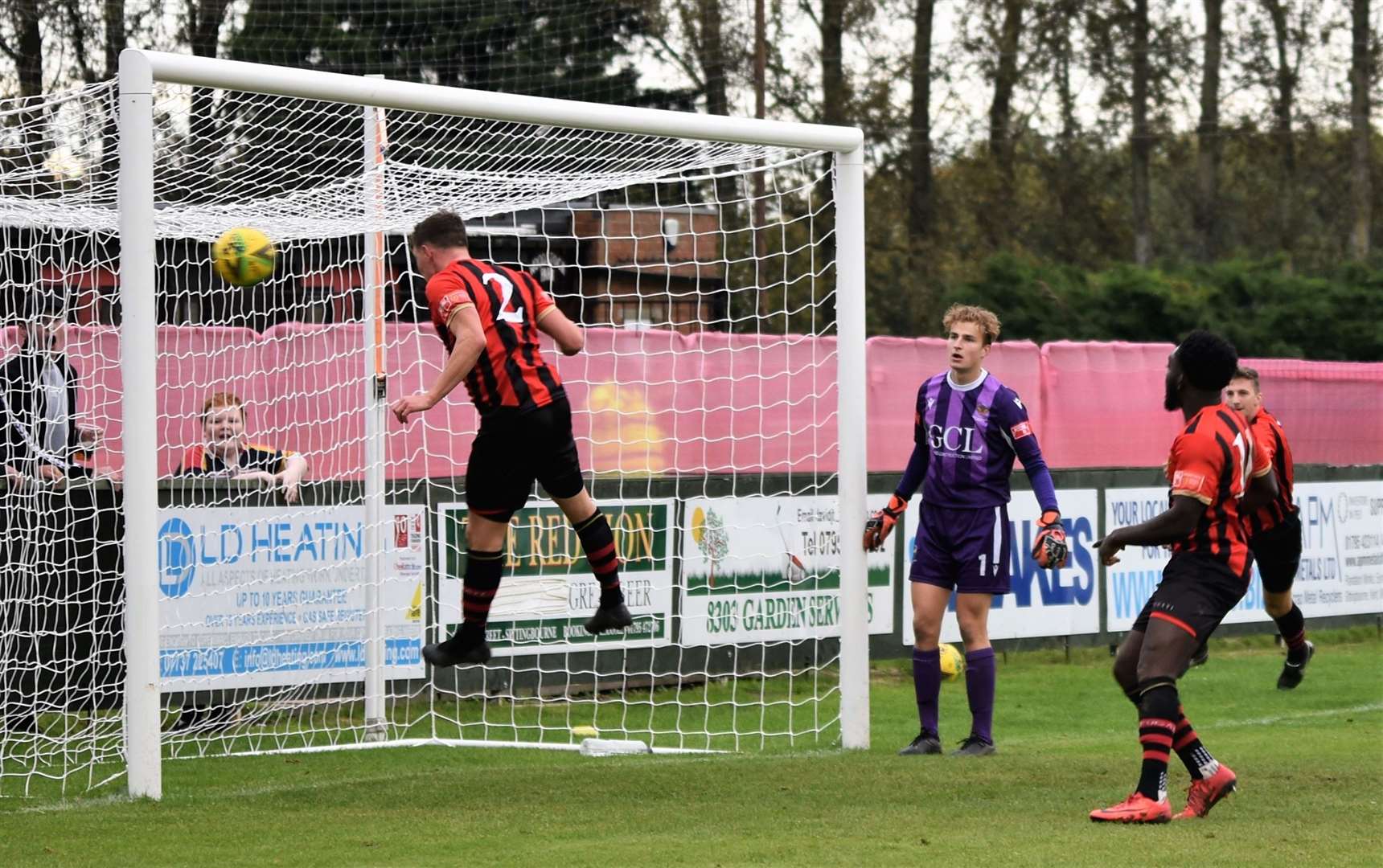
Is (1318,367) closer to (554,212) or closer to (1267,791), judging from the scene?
(554,212)

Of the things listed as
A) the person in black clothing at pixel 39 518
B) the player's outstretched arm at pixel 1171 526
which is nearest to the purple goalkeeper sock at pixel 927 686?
the player's outstretched arm at pixel 1171 526

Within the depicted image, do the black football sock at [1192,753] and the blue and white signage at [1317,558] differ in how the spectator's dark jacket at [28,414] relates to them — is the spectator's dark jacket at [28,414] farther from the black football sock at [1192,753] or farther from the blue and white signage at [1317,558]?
the blue and white signage at [1317,558]

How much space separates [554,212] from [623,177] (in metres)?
2.99

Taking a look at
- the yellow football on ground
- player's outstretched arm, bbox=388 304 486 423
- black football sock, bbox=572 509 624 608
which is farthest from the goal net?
black football sock, bbox=572 509 624 608

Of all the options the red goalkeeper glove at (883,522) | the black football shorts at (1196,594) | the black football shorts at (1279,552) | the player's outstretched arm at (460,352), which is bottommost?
the black football shorts at (1279,552)

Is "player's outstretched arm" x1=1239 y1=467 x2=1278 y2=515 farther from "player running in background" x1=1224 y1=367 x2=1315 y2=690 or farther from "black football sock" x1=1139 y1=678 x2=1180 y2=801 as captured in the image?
"player running in background" x1=1224 y1=367 x2=1315 y2=690

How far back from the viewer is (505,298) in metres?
7.39

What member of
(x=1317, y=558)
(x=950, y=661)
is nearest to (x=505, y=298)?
(x=950, y=661)

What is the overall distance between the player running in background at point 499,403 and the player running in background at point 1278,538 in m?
4.34

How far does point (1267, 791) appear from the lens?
7.12 meters

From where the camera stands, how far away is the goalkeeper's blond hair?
27.3ft

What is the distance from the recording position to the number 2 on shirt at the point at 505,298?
7.36 metres

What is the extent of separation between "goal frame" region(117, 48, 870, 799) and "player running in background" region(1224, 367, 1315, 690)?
98.8 inches

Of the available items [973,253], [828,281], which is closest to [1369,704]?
[828,281]
